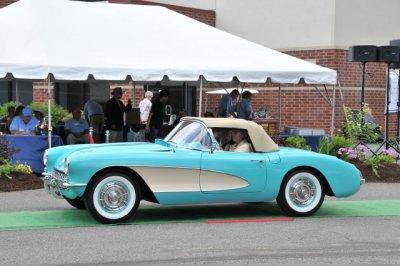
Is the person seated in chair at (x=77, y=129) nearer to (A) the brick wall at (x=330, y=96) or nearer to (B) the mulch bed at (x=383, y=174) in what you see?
(B) the mulch bed at (x=383, y=174)

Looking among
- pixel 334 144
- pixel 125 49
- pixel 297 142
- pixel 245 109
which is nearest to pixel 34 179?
pixel 125 49

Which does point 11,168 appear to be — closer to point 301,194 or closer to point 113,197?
point 113,197

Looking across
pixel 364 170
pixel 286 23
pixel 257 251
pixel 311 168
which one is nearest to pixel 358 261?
pixel 257 251

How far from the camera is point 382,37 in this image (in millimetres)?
22516

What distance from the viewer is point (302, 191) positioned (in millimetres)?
9289

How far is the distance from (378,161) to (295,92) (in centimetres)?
797

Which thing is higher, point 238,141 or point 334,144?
point 238,141

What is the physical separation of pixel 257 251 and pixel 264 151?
2.36 m

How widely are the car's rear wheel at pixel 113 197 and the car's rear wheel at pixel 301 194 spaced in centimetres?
199

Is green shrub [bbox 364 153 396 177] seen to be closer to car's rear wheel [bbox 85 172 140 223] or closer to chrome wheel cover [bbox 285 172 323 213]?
chrome wheel cover [bbox 285 172 323 213]

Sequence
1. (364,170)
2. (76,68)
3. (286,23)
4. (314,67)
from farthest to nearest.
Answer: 1. (286,23)
2. (314,67)
3. (364,170)
4. (76,68)

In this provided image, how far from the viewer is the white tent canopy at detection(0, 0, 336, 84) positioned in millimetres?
13211

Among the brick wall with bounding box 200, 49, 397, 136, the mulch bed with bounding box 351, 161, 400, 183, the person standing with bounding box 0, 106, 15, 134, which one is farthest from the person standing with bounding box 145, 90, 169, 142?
the brick wall with bounding box 200, 49, 397, 136

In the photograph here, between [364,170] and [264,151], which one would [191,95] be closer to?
[364,170]
